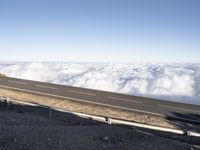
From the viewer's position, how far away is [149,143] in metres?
12.9

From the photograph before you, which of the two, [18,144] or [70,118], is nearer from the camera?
[18,144]

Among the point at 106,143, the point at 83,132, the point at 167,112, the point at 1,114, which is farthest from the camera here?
the point at 167,112

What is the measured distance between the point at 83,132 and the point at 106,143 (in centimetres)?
210

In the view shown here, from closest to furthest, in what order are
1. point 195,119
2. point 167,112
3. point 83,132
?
point 83,132
point 195,119
point 167,112

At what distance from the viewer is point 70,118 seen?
1897cm

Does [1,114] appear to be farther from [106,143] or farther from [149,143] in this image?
[149,143]

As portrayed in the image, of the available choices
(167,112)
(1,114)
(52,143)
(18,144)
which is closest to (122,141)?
(52,143)

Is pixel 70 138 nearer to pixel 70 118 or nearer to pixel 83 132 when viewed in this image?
pixel 83 132

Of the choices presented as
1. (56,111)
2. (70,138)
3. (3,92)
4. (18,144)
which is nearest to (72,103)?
(56,111)

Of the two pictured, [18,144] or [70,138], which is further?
[70,138]

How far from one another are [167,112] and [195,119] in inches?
97.0

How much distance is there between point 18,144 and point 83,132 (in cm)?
384

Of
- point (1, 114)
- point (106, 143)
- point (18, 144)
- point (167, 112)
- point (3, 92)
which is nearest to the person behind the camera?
point (18, 144)

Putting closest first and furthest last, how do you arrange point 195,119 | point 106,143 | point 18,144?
point 18,144 → point 106,143 → point 195,119
